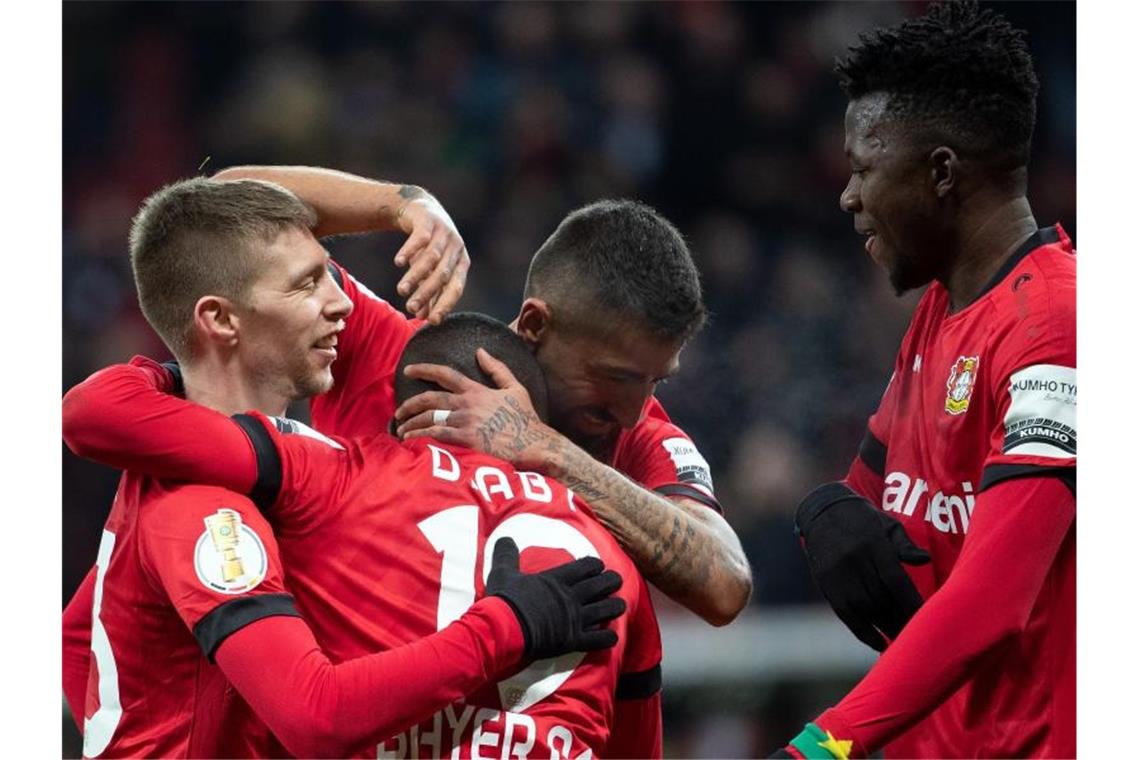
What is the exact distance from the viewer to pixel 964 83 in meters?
2.98

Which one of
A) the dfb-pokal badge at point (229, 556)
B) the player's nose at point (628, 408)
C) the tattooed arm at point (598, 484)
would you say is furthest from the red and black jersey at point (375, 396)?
the dfb-pokal badge at point (229, 556)

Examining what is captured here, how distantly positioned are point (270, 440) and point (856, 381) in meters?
4.89

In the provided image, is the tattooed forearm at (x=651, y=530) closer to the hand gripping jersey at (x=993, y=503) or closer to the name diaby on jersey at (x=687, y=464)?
the name diaby on jersey at (x=687, y=464)

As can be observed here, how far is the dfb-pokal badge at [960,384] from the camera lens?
2869 millimetres

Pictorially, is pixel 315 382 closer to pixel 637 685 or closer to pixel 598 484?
pixel 598 484

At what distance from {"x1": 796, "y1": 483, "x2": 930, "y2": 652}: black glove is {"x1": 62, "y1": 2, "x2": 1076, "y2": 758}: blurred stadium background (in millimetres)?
3379

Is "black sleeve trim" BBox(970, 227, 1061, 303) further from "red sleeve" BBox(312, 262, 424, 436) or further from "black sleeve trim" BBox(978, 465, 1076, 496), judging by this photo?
"red sleeve" BBox(312, 262, 424, 436)

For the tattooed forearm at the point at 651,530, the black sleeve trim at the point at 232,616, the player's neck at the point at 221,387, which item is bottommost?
the black sleeve trim at the point at 232,616

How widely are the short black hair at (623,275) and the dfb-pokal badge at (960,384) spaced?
0.55 metres

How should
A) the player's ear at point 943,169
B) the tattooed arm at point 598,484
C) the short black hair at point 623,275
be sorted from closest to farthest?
the tattooed arm at point 598,484 < the player's ear at point 943,169 < the short black hair at point 623,275

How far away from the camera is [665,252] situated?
3127 millimetres

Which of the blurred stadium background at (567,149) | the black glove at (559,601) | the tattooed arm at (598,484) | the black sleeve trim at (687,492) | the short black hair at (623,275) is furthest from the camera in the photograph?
the blurred stadium background at (567,149)

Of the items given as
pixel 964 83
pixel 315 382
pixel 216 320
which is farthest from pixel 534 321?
pixel 964 83

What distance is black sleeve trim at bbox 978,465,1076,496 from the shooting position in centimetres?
260
